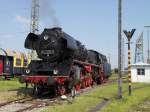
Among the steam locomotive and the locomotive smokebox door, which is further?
the locomotive smokebox door

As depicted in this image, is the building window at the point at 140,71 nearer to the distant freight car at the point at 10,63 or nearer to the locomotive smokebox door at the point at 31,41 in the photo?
the distant freight car at the point at 10,63

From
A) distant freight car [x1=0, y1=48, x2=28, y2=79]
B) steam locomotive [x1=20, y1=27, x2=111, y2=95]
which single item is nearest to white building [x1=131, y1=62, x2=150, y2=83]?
distant freight car [x1=0, y1=48, x2=28, y2=79]

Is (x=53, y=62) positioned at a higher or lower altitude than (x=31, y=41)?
lower

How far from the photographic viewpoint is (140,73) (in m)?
53.9

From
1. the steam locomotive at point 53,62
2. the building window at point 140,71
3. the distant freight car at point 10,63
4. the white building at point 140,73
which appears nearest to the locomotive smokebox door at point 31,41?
the steam locomotive at point 53,62

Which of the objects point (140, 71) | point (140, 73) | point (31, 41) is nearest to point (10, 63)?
point (140, 73)

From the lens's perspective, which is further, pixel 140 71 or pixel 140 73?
pixel 140 71

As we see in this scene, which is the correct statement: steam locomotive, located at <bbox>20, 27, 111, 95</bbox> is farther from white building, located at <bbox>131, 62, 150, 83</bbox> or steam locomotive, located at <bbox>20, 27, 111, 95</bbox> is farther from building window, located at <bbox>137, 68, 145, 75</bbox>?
building window, located at <bbox>137, 68, 145, 75</bbox>

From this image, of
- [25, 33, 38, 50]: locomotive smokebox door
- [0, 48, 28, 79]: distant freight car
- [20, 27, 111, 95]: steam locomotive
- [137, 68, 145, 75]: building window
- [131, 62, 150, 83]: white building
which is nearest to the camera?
[20, 27, 111, 95]: steam locomotive

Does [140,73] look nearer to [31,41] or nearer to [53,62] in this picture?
[31,41]

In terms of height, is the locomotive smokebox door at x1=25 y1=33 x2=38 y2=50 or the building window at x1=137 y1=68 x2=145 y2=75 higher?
the locomotive smokebox door at x1=25 y1=33 x2=38 y2=50

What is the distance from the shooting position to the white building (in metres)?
53.4

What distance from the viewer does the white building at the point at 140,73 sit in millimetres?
53375

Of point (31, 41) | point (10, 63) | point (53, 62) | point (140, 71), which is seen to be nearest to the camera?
point (53, 62)
